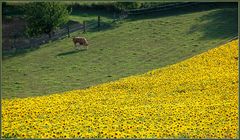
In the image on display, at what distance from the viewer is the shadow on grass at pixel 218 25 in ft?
155

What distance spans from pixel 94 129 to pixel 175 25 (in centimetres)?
3442

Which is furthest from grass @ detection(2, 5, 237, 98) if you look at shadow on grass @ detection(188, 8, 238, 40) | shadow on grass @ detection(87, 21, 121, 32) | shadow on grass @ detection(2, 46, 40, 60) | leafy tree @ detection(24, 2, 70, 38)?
leafy tree @ detection(24, 2, 70, 38)

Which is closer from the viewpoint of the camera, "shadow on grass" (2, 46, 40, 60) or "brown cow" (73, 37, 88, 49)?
"brown cow" (73, 37, 88, 49)

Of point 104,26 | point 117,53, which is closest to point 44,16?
point 104,26

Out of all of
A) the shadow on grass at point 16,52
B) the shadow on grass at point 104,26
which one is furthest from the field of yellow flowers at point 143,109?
the shadow on grass at point 104,26

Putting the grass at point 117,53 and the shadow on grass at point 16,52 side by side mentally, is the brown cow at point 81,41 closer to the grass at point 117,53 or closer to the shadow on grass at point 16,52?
the grass at point 117,53

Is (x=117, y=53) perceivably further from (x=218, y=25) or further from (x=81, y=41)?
(x=218, y=25)

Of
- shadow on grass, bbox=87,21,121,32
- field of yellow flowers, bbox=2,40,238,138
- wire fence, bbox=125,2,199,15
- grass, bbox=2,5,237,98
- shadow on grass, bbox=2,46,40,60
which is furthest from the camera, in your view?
wire fence, bbox=125,2,199,15

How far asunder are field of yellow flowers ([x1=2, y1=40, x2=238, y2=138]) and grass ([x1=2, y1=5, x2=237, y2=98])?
3734 millimetres

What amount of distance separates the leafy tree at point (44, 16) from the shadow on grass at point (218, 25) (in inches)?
619

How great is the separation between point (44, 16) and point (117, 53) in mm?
13291

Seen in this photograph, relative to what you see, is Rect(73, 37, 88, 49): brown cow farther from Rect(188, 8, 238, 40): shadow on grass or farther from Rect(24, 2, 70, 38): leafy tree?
Rect(188, 8, 238, 40): shadow on grass

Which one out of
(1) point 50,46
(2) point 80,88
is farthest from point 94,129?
(1) point 50,46

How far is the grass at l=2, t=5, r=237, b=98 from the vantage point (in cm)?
3581
